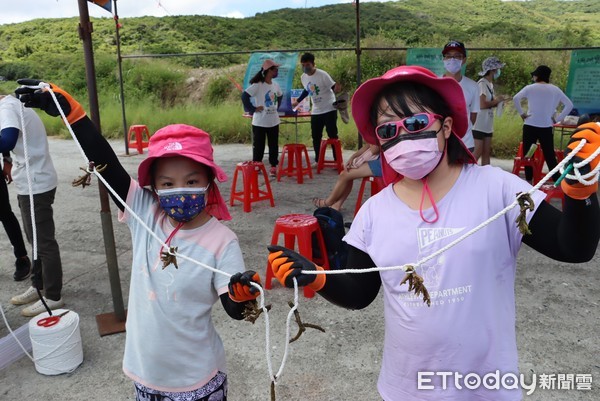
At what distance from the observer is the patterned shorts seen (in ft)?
5.19

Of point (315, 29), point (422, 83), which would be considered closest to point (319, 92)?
point (422, 83)

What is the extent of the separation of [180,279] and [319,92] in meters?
6.39

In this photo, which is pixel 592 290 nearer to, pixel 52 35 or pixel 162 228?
pixel 162 228

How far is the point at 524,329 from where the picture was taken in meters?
3.02

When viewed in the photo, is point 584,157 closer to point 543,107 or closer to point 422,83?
point 422,83

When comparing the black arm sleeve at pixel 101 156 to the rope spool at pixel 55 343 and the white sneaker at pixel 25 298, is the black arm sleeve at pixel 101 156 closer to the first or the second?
the rope spool at pixel 55 343

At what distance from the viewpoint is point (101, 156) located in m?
1.71

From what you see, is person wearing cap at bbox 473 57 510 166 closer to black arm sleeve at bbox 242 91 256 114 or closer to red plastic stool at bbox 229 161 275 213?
red plastic stool at bbox 229 161 275 213

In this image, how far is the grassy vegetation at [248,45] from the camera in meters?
14.1

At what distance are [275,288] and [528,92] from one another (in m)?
4.70

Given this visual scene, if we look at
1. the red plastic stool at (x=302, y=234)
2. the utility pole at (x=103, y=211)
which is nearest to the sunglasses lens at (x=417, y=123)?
the utility pole at (x=103, y=211)

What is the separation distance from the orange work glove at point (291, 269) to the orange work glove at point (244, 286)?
0.23 ft

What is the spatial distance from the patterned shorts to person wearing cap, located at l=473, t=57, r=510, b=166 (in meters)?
5.03

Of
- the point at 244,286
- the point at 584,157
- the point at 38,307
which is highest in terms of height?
the point at 584,157
